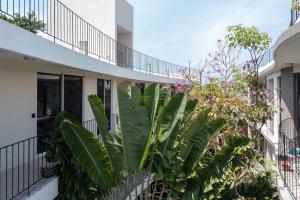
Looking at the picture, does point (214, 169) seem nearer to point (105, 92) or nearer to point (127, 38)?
point (105, 92)

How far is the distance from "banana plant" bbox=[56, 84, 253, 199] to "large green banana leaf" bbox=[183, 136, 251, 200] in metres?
0.03

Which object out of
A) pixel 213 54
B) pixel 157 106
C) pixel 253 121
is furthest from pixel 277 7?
pixel 157 106

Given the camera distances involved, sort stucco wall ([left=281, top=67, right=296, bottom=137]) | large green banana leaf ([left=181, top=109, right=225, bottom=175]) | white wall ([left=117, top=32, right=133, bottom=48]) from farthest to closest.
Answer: white wall ([left=117, top=32, right=133, bottom=48])
stucco wall ([left=281, top=67, right=296, bottom=137])
large green banana leaf ([left=181, top=109, right=225, bottom=175])

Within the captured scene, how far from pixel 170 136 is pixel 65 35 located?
22.7ft

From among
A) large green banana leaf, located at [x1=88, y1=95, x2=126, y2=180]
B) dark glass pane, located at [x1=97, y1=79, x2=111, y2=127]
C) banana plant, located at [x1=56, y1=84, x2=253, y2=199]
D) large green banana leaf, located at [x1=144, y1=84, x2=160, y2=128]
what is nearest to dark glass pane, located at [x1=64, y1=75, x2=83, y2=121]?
dark glass pane, located at [x1=97, y1=79, x2=111, y2=127]

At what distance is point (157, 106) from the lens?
30.2 feet

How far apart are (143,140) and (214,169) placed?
8.68 feet

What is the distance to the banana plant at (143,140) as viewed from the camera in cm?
741

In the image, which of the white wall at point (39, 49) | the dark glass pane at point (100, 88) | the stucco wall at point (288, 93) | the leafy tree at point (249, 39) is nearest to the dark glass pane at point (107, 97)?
the dark glass pane at point (100, 88)

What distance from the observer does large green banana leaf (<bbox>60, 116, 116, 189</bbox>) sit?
736 centimetres

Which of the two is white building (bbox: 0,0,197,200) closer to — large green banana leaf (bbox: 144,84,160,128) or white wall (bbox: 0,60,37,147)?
white wall (bbox: 0,60,37,147)

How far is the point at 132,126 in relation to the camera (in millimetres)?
7371

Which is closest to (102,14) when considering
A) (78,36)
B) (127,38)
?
(127,38)

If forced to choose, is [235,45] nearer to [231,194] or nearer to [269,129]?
[231,194]
